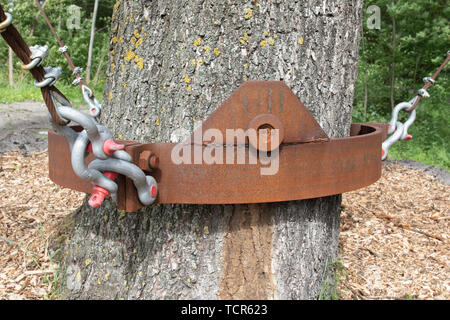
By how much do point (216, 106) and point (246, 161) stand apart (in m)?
0.27

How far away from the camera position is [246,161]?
4.52 ft

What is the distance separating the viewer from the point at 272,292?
1616 millimetres

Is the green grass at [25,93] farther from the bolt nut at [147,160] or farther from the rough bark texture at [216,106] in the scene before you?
the bolt nut at [147,160]

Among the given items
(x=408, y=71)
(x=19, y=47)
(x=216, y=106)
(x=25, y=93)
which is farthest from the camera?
(x=25, y=93)

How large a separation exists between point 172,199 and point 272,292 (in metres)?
0.52

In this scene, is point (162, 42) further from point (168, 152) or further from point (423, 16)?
point (423, 16)

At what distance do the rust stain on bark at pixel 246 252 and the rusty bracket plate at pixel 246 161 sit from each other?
197 mm

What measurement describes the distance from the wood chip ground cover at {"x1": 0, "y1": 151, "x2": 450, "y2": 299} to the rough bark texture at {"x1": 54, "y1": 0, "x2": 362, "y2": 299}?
41 centimetres

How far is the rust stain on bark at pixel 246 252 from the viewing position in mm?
1580

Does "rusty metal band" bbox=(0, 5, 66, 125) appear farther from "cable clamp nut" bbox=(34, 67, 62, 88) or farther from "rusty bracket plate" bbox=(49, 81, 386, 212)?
"rusty bracket plate" bbox=(49, 81, 386, 212)

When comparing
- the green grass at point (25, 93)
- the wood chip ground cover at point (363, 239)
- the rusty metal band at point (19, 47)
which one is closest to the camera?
the rusty metal band at point (19, 47)

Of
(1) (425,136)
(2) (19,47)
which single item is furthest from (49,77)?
(1) (425,136)

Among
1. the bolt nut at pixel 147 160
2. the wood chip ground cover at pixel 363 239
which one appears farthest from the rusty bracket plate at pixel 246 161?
the wood chip ground cover at pixel 363 239

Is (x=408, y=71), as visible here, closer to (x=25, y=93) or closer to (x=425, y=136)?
(x=425, y=136)
